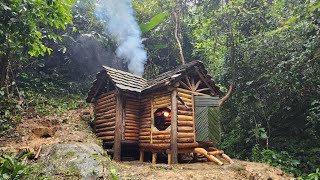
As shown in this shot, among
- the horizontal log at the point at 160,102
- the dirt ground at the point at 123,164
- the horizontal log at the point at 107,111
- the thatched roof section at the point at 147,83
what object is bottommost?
the dirt ground at the point at 123,164

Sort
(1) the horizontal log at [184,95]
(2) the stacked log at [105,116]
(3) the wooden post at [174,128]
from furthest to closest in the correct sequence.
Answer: (2) the stacked log at [105,116] → (1) the horizontal log at [184,95] → (3) the wooden post at [174,128]

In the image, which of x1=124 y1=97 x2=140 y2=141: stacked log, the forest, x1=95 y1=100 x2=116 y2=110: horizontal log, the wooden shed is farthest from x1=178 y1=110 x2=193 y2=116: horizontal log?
the forest

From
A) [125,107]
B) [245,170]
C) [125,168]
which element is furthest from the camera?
[125,107]

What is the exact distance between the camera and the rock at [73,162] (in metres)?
6.99

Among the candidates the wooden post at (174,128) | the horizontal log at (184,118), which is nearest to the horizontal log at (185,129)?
the wooden post at (174,128)

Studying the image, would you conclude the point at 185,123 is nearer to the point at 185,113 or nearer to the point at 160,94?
the point at 185,113

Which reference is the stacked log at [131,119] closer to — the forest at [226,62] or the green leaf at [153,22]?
the forest at [226,62]

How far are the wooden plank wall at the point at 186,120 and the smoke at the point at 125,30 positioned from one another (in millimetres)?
9880

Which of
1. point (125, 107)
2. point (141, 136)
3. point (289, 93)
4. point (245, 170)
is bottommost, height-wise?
point (245, 170)

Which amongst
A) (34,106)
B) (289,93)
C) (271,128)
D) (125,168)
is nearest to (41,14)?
(125,168)

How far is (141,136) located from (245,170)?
5343 millimetres

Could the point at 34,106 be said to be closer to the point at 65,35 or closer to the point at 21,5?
the point at 65,35

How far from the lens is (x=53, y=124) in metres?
12.8

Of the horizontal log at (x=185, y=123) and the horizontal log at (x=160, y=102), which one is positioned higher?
the horizontal log at (x=160, y=102)
